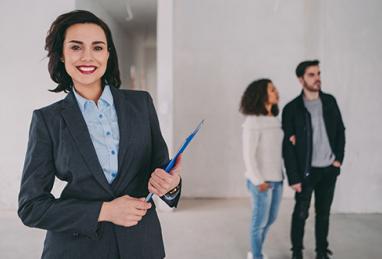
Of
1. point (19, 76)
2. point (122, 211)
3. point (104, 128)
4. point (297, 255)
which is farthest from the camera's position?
point (19, 76)

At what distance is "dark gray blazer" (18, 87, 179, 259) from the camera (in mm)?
871

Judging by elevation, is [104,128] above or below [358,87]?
below

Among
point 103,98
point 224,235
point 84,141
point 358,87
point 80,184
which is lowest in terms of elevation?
point 224,235

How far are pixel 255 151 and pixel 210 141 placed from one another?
2338 millimetres

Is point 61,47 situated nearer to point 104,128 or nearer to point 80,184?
point 104,128

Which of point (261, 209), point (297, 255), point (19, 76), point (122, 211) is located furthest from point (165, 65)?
point (122, 211)

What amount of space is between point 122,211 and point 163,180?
0.40ft

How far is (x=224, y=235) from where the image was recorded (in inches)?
132

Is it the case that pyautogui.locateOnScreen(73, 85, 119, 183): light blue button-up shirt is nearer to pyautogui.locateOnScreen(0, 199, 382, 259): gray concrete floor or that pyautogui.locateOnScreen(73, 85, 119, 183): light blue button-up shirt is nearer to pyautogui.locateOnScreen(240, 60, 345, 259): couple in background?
pyautogui.locateOnScreen(240, 60, 345, 259): couple in background

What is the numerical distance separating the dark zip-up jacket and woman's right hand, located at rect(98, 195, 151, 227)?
1.95 metres

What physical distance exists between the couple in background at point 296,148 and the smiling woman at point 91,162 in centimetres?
160

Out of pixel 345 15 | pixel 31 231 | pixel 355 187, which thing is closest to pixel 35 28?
pixel 31 231

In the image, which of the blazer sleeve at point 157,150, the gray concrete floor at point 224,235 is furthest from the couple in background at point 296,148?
the blazer sleeve at point 157,150

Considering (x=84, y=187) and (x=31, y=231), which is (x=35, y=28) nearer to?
(x=31, y=231)
